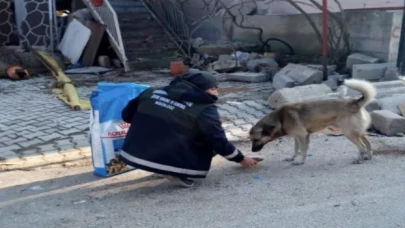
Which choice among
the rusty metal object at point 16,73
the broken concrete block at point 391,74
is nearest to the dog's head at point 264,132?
the broken concrete block at point 391,74

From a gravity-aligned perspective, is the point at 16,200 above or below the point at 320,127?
below

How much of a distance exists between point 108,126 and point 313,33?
711 cm

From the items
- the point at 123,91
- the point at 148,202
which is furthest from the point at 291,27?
the point at 148,202

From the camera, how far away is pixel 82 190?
507cm

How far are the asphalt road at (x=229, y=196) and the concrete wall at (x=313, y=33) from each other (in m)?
4.09

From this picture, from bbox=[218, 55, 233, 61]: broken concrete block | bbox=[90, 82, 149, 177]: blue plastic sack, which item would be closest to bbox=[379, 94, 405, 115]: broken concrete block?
bbox=[90, 82, 149, 177]: blue plastic sack

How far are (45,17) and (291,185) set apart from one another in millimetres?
10692

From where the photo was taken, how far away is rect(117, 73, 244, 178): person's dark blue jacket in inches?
190

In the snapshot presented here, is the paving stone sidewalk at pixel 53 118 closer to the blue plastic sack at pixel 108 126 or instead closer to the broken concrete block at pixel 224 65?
the blue plastic sack at pixel 108 126

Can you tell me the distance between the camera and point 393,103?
7160mm

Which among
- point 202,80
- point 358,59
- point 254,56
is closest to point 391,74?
point 358,59

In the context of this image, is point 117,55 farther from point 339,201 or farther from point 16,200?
point 339,201

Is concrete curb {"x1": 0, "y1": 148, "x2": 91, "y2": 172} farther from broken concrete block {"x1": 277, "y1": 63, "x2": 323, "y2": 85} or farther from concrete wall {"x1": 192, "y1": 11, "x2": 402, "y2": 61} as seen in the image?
concrete wall {"x1": 192, "y1": 11, "x2": 402, "y2": 61}

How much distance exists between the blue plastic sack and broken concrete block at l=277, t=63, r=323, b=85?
14.9ft
